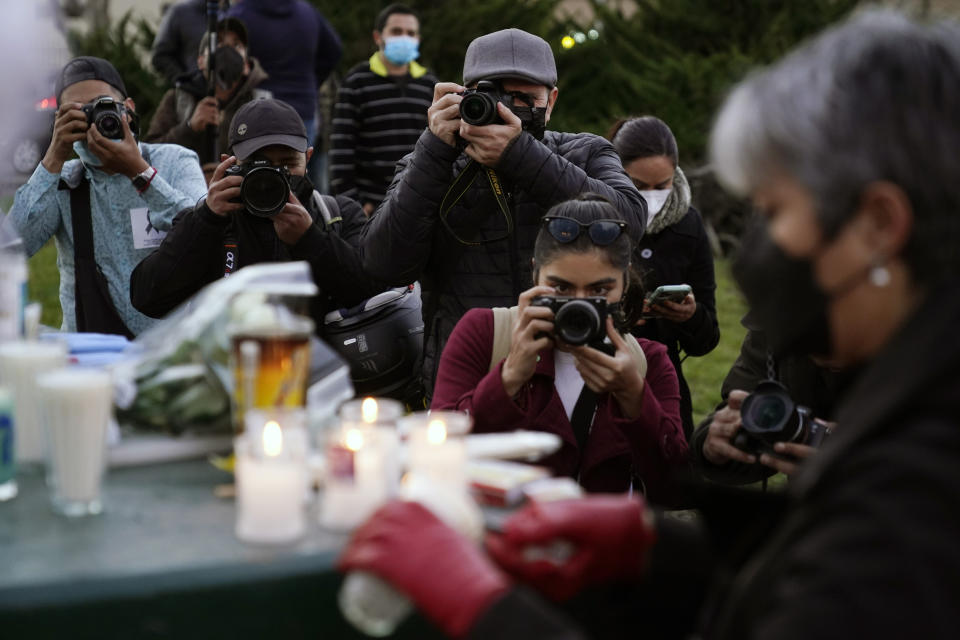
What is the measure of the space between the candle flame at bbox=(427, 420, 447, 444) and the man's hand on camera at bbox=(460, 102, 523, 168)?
5.46ft

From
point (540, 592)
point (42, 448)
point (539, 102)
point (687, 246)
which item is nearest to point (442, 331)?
point (539, 102)

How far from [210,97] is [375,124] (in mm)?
1117

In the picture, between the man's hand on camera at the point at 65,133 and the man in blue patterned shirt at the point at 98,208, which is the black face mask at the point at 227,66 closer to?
the man in blue patterned shirt at the point at 98,208

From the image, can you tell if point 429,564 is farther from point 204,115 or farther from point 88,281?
point 204,115

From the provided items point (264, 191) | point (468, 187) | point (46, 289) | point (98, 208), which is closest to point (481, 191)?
point (468, 187)

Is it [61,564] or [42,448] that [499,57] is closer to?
[42,448]

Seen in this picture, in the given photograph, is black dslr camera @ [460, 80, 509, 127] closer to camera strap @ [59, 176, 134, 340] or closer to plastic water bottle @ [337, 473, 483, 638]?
camera strap @ [59, 176, 134, 340]

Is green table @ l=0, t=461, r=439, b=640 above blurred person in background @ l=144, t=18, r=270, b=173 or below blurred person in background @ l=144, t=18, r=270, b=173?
below

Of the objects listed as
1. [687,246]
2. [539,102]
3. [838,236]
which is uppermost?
[539,102]

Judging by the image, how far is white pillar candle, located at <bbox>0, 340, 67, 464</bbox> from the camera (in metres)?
1.87

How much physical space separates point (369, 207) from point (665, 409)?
12.1 ft

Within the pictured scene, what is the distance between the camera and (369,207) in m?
6.23

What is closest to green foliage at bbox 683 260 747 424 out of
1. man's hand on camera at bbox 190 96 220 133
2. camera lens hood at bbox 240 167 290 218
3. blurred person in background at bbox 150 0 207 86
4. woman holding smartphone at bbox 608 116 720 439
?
woman holding smartphone at bbox 608 116 720 439

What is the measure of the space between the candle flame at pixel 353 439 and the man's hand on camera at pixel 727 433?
4.10 feet
